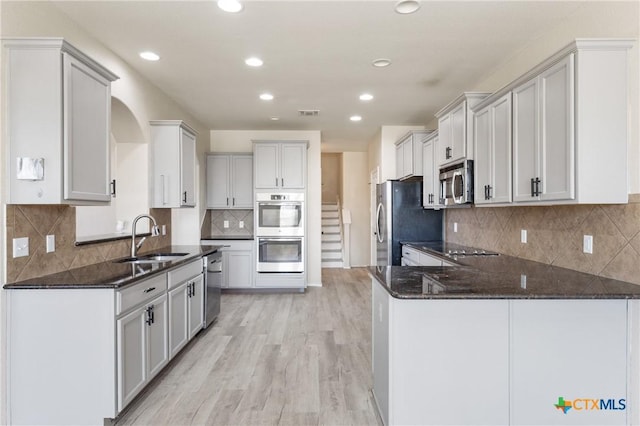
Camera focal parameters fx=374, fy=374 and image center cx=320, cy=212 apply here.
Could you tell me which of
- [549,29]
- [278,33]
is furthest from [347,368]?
[549,29]

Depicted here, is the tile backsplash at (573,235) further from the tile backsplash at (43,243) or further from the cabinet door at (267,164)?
the tile backsplash at (43,243)

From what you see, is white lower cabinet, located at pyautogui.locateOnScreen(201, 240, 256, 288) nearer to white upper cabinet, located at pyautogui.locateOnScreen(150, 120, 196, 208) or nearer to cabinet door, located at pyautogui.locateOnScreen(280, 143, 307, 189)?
cabinet door, located at pyautogui.locateOnScreen(280, 143, 307, 189)

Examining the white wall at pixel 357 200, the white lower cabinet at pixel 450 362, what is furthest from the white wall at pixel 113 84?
the white wall at pixel 357 200

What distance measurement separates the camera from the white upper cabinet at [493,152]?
282cm

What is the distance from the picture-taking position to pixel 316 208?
6523 mm

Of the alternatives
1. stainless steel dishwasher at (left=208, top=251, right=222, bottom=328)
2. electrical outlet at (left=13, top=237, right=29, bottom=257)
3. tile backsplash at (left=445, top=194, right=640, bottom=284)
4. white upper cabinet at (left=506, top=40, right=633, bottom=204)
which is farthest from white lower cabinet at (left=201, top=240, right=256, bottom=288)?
white upper cabinet at (left=506, top=40, right=633, bottom=204)

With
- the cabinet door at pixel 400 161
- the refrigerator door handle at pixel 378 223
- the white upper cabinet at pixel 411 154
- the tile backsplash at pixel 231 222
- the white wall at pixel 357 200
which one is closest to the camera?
the white upper cabinet at pixel 411 154

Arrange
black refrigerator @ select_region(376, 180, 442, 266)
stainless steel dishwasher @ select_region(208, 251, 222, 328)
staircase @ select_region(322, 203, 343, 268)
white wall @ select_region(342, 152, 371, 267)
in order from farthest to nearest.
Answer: white wall @ select_region(342, 152, 371, 267)
staircase @ select_region(322, 203, 343, 268)
black refrigerator @ select_region(376, 180, 442, 266)
stainless steel dishwasher @ select_region(208, 251, 222, 328)

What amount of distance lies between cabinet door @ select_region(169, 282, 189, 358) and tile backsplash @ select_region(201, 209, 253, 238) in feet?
10.1

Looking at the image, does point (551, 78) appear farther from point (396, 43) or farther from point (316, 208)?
point (316, 208)

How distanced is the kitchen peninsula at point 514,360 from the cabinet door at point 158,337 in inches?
69.6

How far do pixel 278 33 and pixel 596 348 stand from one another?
296 centimetres

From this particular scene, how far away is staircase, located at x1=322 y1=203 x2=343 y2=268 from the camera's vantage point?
8.75 metres

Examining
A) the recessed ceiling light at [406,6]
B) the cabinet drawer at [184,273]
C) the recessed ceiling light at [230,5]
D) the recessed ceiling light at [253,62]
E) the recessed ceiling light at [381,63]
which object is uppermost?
the recessed ceiling light at [253,62]
